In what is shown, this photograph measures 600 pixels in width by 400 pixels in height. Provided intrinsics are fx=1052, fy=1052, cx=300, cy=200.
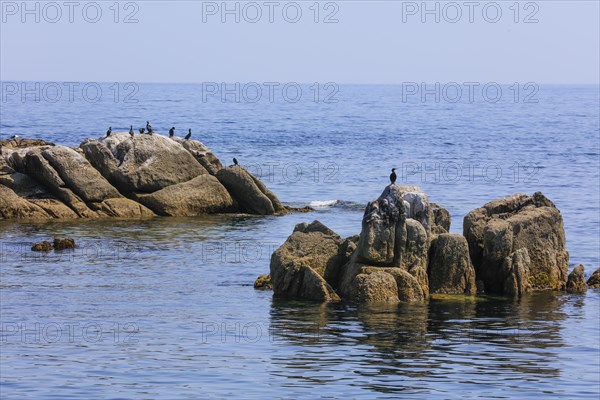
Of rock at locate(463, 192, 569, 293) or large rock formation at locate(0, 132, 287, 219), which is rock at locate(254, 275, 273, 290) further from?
large rock formation at locate(0, 132, 287, 219)

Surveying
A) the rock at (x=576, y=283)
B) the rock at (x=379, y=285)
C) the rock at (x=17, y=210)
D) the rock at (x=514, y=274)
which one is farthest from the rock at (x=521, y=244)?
the rock at (x=17, y=210)

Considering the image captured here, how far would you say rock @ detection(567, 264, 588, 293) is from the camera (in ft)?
111

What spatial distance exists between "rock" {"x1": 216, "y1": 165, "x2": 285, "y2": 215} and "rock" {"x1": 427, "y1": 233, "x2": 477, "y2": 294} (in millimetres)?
17806

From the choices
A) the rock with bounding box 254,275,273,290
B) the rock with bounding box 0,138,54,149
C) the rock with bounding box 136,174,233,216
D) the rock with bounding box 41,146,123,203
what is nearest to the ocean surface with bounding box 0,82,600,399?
the rock with bounding box 254,275,273,290

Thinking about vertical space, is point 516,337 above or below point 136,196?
below

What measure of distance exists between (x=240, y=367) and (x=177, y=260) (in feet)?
46.6

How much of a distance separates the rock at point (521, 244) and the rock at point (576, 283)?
0.28m

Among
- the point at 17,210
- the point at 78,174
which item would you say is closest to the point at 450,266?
the point at 78,174

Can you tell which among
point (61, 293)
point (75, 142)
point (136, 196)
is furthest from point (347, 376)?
point (75, 142)

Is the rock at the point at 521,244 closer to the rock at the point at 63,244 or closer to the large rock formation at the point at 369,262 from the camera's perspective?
the large rock formation at the point at 369,262

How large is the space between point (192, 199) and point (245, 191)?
2.72 metres

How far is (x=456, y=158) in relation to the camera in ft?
281

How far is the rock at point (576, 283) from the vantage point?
3378 cm

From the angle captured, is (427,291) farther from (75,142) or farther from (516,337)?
(75,142)
